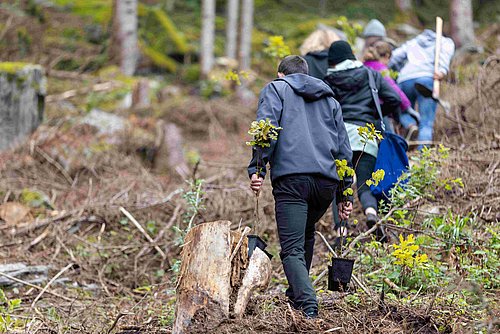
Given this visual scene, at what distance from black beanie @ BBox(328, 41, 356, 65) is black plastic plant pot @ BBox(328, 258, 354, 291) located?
2186mm

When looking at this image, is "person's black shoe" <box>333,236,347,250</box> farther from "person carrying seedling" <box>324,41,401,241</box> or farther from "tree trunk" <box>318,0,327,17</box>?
"tree trunk" <box>318,0,327,17</box>

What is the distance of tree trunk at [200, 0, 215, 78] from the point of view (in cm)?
1783

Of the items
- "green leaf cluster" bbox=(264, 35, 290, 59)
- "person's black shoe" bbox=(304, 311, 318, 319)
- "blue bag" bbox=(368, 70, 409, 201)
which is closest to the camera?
"person's black shoe" bbox=(304, 311, 318, 319)

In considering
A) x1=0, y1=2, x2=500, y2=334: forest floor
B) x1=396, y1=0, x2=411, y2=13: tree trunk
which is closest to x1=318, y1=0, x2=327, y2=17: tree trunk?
x1=396, y1=0, x2=411, y2=13: tree trunk

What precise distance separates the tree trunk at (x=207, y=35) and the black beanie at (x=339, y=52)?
38.4 feet

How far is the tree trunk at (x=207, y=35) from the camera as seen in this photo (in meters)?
17.8

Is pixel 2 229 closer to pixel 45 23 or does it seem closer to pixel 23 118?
pixel 23 118

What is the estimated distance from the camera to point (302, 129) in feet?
16.5

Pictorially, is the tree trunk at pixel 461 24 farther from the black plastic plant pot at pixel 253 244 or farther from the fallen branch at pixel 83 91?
the black plastic plant pot at pixel 253 244

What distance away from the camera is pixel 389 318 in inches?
185

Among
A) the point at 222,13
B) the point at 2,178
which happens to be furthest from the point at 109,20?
the point at 2,178

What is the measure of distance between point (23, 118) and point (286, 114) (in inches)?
277

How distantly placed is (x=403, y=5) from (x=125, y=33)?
9483 mm

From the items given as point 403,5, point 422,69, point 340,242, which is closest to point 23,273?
point 340,242
